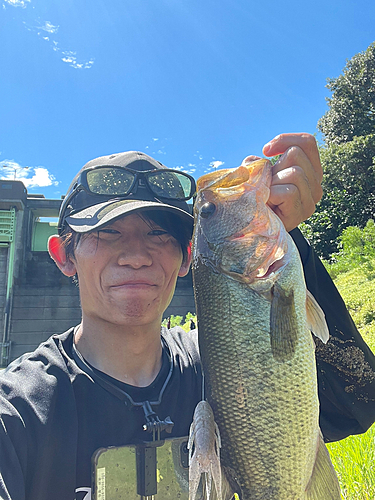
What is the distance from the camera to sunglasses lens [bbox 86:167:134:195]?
2.07 m

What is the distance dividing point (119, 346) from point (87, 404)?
33 centimetres

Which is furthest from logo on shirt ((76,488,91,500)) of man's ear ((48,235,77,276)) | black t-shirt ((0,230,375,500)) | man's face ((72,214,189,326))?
man's ear ((48,235,77,276))

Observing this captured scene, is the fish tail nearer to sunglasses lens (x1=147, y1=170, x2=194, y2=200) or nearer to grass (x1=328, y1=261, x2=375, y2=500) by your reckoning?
sunglasses lens (x1=147, y1=170, x2=194, y2=200)

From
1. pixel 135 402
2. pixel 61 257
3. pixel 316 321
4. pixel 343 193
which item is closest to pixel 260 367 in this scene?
pixel 316 321

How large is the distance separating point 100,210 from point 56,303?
1582 cm

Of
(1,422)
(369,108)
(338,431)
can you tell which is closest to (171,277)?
(1,422)

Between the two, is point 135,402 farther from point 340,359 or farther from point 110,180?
point 110,180

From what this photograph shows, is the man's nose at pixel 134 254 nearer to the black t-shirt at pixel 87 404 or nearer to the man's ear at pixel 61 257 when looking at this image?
the man's ear at pixel 61 257

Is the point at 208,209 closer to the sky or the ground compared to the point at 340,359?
closer to the sky

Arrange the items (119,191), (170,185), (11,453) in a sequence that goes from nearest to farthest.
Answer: (11,453)
(119,191)
(170,185)

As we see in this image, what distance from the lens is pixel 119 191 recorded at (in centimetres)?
208

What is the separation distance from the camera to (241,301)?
60.2 inches

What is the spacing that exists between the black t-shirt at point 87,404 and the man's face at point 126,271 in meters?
0.29

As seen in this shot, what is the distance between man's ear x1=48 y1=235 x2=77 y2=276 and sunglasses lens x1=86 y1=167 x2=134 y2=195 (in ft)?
1.27
